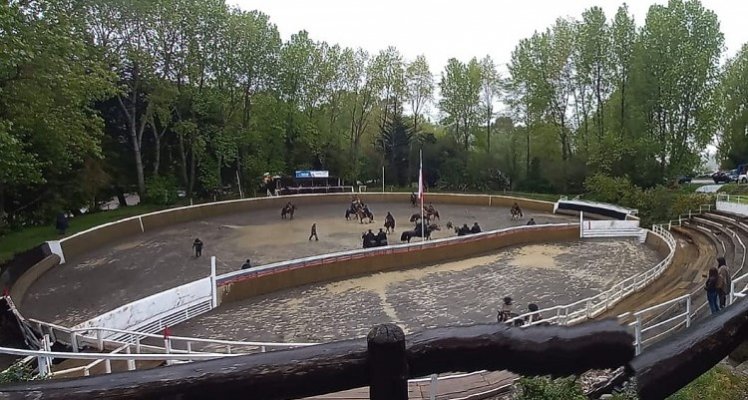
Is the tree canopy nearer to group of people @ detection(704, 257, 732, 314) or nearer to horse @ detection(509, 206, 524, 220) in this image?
horse @ detection(509, 206, 524, 220)

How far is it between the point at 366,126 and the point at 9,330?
40530 mm

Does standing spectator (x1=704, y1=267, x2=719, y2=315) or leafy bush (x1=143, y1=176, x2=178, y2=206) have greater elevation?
leafy bush (x1=143, y1=176, x2=178, y2=206)

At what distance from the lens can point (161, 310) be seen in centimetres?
1301

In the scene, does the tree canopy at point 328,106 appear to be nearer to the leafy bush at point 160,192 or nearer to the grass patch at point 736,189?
the leafy bush at point 160,192

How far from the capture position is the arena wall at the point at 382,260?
1566 cm

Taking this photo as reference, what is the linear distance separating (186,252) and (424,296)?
1074 centimetres

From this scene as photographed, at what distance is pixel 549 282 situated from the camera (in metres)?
17.0

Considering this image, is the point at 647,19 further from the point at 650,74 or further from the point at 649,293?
the point at 649,293

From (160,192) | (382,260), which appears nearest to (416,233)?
(382,260)

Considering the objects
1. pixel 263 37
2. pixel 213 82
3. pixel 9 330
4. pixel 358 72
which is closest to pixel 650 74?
pixel 358 72

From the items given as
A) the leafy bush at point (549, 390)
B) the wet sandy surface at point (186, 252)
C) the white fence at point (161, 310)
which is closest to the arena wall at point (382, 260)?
the white fence at point (161, 310)

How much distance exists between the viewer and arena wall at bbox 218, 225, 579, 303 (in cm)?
1566

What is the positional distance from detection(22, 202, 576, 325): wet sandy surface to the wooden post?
1322cm

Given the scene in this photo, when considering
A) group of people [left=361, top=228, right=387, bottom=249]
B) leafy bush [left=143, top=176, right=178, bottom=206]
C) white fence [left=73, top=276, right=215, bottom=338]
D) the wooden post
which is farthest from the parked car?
the wooden post
